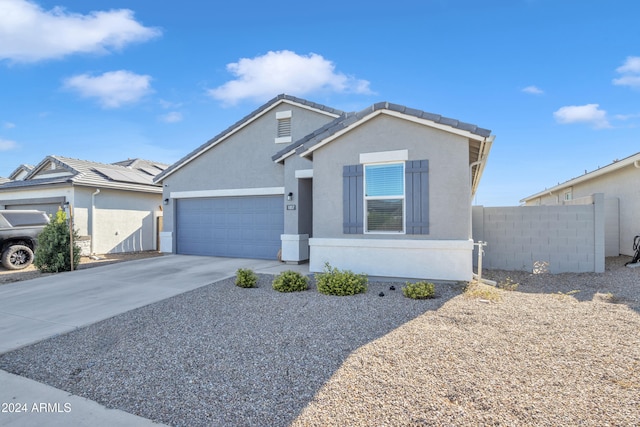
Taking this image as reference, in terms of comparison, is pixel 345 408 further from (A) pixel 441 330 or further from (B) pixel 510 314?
A: (B) pixel 510 314

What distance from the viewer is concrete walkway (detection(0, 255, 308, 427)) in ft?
9.58

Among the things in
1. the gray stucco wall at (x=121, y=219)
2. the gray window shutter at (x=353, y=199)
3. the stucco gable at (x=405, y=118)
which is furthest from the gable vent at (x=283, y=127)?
the gray stucco wall at (x=121, y=219)

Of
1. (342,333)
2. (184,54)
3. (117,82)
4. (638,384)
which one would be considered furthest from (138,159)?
(638,384)

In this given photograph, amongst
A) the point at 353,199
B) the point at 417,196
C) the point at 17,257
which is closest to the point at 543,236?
the point at 417,196

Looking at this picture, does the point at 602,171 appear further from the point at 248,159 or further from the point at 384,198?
the point at 248,159

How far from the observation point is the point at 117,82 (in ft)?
40.7

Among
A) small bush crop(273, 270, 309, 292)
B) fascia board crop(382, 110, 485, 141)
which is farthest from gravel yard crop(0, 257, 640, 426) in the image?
fascia board crop(382, 110, 485, 141)

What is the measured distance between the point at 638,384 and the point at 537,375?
825 mm

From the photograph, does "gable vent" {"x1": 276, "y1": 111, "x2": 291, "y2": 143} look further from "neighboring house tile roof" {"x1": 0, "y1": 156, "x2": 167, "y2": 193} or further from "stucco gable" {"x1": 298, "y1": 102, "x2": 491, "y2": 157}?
"neighboring house tile roof" {"x1": 0, "y1": 156, "x2": 167, "y2": 193}

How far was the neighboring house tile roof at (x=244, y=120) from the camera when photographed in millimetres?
11266

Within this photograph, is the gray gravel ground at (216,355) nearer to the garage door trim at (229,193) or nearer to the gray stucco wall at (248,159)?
the garage door trim at (229,193)

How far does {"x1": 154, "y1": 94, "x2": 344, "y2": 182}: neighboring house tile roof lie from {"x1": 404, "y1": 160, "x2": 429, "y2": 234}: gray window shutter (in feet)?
14.8

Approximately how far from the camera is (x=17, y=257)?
11.0 meters

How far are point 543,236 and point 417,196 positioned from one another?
4308 millimetres
